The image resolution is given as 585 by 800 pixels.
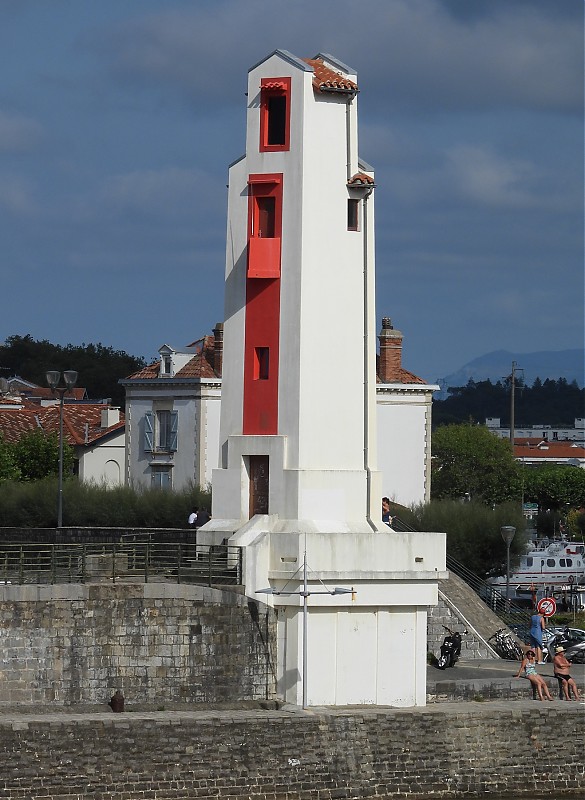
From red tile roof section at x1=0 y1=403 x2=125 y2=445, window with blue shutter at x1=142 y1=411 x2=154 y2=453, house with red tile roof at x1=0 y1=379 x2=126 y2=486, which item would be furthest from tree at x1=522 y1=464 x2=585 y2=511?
window with blue shutter at x1=142 y1=411 x2=154 y2=453

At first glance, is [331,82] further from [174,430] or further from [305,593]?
[174,430]

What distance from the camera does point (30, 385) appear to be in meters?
130

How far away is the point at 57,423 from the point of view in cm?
7431

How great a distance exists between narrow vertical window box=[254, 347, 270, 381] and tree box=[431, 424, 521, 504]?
64.3 meters

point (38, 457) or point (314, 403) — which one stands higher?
point (38, 457)

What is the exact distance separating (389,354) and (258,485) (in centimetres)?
2995

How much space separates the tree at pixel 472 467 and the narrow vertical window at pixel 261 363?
211 feet

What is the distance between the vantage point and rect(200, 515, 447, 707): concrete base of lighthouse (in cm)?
3259

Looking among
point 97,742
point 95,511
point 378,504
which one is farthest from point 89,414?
point 97,742

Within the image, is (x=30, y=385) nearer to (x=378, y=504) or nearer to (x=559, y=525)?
(x=559, y=525)

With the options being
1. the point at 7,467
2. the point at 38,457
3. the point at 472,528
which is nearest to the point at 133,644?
the point at 472,528

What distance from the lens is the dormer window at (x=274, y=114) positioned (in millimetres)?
34188

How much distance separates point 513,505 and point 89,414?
27.0 meters

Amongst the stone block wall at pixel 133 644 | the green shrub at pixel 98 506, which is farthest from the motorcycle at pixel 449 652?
the green shrub at pixel 98 506
